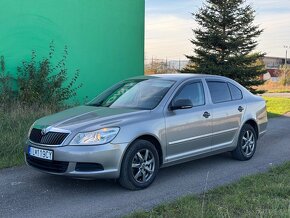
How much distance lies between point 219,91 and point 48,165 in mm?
3268

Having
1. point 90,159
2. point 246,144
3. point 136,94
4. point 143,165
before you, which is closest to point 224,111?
point 246,144

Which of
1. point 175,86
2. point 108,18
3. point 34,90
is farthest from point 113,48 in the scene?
point 175,86

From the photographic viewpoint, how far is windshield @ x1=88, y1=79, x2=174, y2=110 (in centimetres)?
620

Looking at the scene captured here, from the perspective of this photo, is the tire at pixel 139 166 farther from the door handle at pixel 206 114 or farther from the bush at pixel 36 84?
the bush at pixel 36 84

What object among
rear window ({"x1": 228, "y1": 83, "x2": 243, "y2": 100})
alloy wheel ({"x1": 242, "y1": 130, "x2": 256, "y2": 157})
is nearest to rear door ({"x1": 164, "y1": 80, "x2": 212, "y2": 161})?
rear window ({"x1": 228, "y1": 83, "x2": 243, "y2": 100})

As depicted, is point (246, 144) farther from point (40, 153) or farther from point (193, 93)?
point (40, 153)

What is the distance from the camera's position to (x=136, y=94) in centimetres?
648

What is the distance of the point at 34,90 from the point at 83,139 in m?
5.69

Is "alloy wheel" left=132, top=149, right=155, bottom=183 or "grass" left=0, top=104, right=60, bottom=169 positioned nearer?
"alloy wheel" left=132, top=149, right=155, bottom=183

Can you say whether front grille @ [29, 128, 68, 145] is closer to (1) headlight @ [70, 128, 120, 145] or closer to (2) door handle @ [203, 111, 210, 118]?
(1) headlight @ [70, 128, 120, 145]

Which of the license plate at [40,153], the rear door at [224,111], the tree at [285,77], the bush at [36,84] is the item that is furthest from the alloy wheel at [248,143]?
the tree at [285,77]

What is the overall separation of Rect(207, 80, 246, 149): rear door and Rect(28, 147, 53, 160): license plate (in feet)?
8.92

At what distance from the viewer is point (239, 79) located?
645 inches

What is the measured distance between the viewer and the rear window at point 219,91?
23.0 feet
